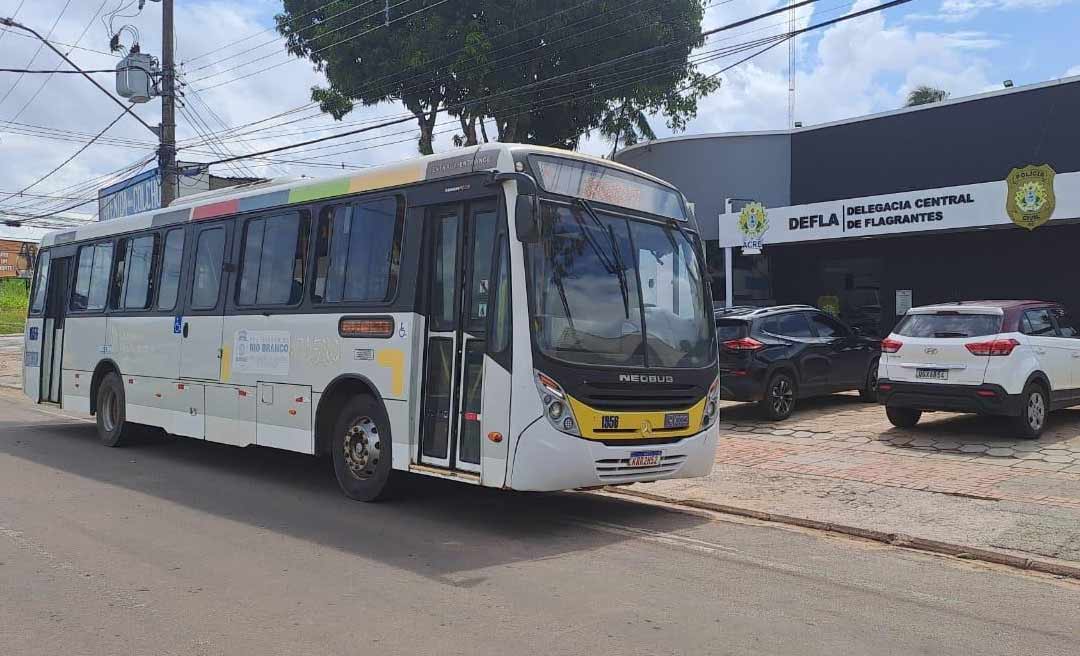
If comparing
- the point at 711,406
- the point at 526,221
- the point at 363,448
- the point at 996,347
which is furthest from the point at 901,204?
the point at 363,448

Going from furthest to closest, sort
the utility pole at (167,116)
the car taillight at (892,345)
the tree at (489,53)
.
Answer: the tree at (489,53), the utility pole at (167,116), the car taillight at (892,345)

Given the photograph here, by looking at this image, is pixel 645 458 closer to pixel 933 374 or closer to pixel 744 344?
pixel 933 374

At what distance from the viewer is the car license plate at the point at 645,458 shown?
7.82 metres

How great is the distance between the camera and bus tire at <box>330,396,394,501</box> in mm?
8648

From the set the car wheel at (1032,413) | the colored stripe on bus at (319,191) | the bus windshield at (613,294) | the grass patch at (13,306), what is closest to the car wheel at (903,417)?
the car wheel at (1032,413)

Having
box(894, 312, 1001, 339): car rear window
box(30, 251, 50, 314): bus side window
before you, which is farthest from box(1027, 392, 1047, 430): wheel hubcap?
box(30, 251, 50, 314): bus side window

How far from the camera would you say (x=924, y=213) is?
1808cm

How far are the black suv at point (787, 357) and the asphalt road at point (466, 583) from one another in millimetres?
4902

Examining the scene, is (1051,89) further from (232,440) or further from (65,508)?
(65,508)

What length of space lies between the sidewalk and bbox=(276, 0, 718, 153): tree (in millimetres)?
14905

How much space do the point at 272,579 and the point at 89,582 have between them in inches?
46.3

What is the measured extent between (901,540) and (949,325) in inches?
202

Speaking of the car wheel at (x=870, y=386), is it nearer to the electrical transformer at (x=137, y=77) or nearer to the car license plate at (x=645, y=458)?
the car license plate at (x=645, y=458)

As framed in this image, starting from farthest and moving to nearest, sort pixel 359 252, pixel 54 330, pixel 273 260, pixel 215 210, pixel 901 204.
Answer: pixel 901 204 < pixel 54 330 < pixel 215 210 < pixel 273 260 < pixel 359 252
